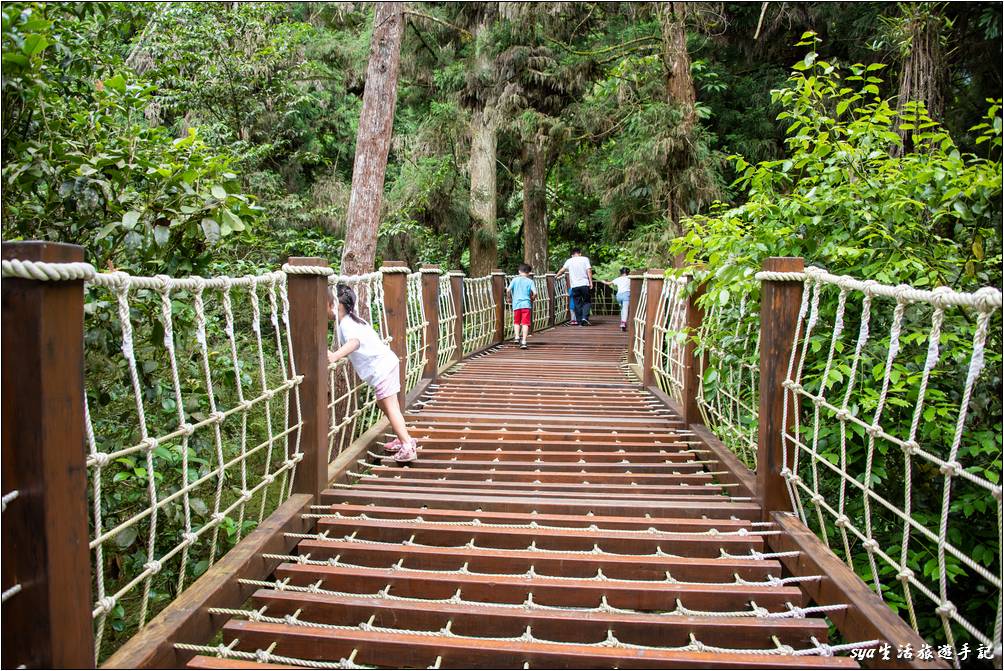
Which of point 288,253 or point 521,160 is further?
point 521,160

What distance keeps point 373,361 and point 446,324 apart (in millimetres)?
3053

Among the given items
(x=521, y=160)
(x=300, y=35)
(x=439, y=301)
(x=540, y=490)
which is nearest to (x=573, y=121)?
(x=521, y=160)

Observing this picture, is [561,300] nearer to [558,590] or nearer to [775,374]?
[775,374]

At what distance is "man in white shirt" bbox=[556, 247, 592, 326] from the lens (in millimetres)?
12242

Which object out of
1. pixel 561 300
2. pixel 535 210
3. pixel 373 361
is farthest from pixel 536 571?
pixel 561 300

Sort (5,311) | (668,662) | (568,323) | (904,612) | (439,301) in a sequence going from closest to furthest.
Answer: (5,311), (668,662), (904,612), (439,301), (568,323)

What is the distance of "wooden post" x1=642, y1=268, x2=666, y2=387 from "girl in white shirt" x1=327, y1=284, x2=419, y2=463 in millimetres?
2761

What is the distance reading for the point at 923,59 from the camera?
580 cm

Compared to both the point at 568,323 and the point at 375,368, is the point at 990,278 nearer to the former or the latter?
the point at 375,368

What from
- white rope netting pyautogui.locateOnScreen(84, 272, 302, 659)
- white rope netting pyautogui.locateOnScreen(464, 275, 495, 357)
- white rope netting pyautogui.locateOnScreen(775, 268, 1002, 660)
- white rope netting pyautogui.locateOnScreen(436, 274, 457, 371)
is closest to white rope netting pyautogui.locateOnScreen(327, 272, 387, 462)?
white rope netting pyautogui.locateOnScreen(84, 272, 302, 659)

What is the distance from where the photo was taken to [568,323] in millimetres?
14859

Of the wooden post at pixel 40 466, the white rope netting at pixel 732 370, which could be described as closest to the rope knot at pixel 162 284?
the wooden post at pixel 40 466

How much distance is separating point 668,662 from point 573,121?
398 inches

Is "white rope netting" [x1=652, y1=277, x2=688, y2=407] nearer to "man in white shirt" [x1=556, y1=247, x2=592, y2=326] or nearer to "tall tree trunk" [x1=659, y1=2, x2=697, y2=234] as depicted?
"tall tree trunk" [x1=659, y1=2, x2=697, y2=234]
